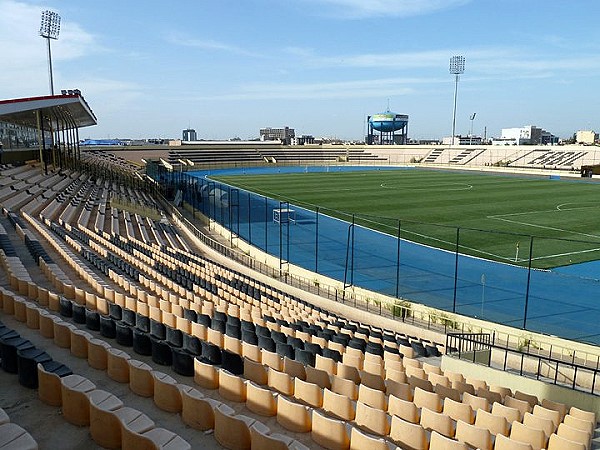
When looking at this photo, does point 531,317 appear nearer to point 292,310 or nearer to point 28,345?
point 292,310

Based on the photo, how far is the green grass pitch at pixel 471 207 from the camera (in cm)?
2881

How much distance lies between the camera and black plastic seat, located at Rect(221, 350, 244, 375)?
8.76 metres

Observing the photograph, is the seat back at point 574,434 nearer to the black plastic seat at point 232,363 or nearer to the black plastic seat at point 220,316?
the black plastic seat at point 232,363

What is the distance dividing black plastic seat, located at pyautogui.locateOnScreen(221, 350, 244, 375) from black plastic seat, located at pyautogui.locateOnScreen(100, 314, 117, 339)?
2430mm

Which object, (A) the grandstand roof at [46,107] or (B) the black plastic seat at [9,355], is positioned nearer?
(B) the black plastic seat at [9,355]

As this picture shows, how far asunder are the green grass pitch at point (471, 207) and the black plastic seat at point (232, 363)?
12074 mm

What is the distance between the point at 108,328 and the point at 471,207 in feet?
131

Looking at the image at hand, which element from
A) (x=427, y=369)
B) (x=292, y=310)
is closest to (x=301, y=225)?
(x=292, y=310)

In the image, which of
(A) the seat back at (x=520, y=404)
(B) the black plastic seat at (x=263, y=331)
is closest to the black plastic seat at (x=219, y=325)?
(B) the black plastic seat at (x=263, y=331)

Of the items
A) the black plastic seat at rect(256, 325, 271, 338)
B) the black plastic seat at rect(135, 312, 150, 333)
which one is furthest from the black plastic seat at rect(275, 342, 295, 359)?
the black plastic seat at rect(135, 312, 150, 333)

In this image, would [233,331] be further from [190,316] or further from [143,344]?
[143,344]

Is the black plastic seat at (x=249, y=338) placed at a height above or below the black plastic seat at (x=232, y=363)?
below

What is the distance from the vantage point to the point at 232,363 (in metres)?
8.77

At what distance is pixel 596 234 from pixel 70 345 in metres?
33.6
